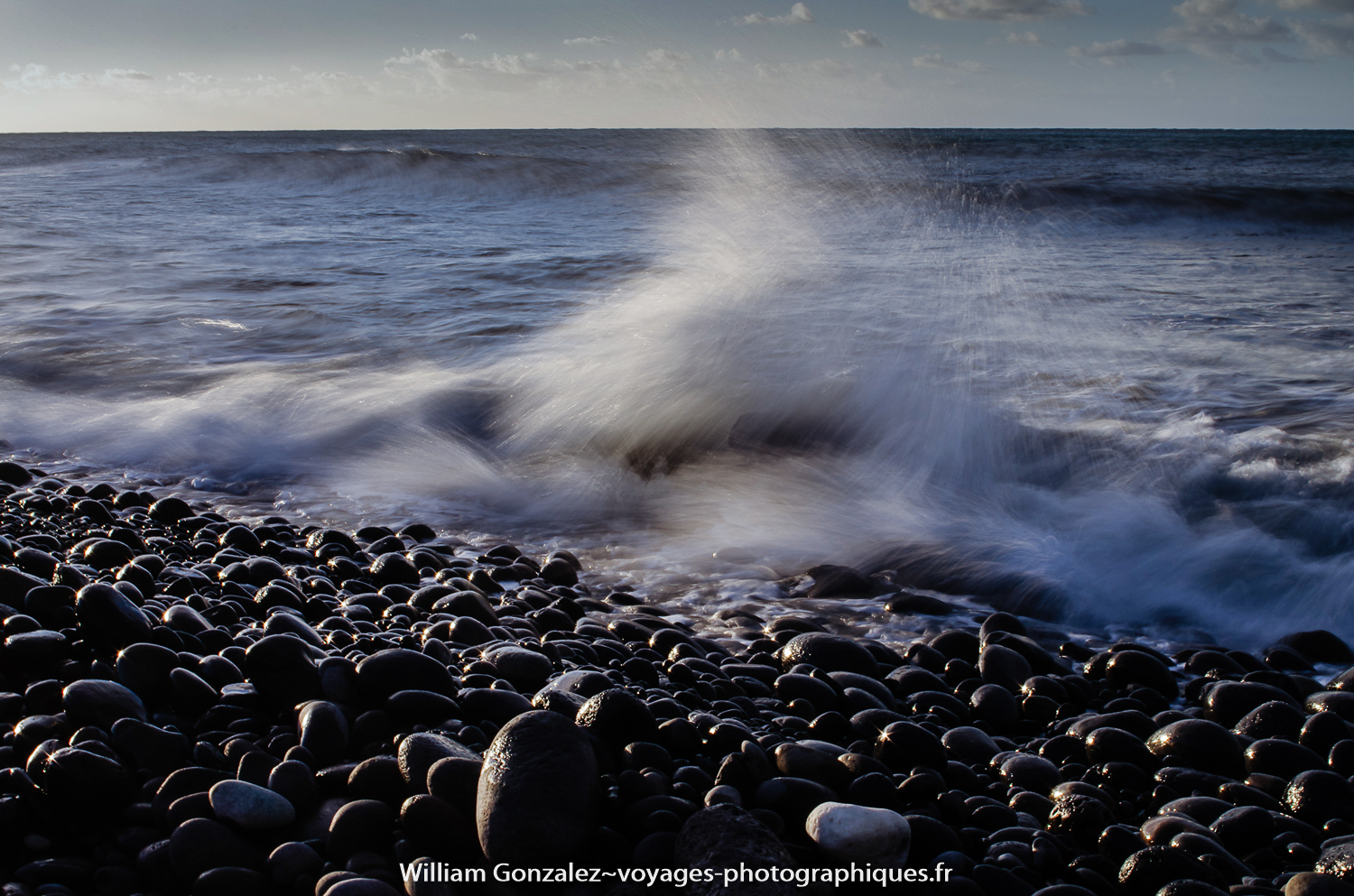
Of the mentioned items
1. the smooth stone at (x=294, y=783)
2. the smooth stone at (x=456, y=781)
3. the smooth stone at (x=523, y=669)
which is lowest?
the smooth stone at (x=523, y=669)

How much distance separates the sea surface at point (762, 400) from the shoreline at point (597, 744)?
0.59 meters

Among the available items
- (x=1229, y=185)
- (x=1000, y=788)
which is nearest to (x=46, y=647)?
(x=1000, y=788)

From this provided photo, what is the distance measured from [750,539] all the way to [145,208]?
1786 centimetres

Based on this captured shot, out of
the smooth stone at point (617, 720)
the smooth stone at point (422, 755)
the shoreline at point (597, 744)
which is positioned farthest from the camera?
the smooth stone at point (617, 720)

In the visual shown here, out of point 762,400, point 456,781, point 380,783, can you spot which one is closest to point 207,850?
point 380,783

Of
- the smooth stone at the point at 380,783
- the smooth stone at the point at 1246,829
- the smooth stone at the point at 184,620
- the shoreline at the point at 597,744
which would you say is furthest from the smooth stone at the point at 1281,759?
the smooth stone at the point at 184,620

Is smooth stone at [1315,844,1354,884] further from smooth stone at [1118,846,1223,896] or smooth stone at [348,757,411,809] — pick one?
smooth stone at [348,757,411,809]

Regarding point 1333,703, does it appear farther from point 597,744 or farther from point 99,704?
point 99,704

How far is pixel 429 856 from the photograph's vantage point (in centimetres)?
156

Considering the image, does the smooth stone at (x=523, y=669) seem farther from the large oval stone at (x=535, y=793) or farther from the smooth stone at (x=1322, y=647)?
the smooth stone at (x=1322, y=647)

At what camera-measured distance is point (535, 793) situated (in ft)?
5.17

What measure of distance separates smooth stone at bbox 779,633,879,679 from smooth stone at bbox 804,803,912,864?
999 millimetres

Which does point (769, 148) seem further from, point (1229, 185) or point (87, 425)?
point (87, 425)

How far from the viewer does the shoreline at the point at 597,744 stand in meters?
1.58
